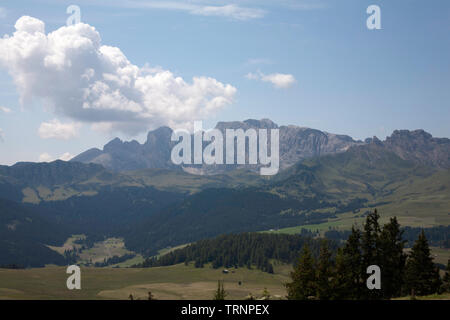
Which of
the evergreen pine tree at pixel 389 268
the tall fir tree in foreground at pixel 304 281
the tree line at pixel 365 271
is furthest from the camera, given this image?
the evergreen pine tree at pixel 389 268

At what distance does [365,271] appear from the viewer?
7312cm

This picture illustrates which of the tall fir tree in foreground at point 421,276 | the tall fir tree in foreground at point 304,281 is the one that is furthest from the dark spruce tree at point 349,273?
the tall fir tree in foreground at point 421,276

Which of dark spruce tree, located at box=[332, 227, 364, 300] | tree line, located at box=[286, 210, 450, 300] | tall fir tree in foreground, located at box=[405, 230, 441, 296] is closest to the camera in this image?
dark spruce tree, located at box=[332, 227, 364, 300]

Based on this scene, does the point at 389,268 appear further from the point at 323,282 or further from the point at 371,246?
the point at 323,282

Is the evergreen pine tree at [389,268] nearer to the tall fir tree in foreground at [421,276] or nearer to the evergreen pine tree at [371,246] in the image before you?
the evergreen pine tree at [371,246]

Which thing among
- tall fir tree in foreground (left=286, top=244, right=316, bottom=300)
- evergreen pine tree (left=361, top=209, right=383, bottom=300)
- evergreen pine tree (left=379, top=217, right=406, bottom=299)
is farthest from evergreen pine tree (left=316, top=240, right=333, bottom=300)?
evergreen pine tree (left=379, top=217, right=406, bottom=299)

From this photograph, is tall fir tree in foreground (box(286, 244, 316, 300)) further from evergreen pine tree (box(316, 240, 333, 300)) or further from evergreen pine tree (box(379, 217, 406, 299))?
evergreen pine tree (box(379, 217, 406, 299))

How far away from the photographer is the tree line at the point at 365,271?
65562 millimetres

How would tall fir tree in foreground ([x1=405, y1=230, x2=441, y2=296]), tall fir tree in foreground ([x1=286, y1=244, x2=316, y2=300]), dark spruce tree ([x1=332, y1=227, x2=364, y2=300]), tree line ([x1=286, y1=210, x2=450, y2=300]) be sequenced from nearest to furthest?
1. dark spruce tree ([x1=332, y1=227, x2=364, y2=300])
2. tree line ([x1=286, y1=210, x2=450, y2=300])
3. tall fir tree in foreground ([x1=286, y1=244, x2=316, y2=300])
4. tall fir tree in foreground ([x1=405, y1=230, x2=441, y2=296])

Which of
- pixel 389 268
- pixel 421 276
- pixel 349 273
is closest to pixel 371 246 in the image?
pixel 389 268

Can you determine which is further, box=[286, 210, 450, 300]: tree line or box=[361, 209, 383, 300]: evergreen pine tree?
box=[361, 209, 383, 300]: evergreen pine tree

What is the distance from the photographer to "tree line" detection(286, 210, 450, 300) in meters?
65.6
